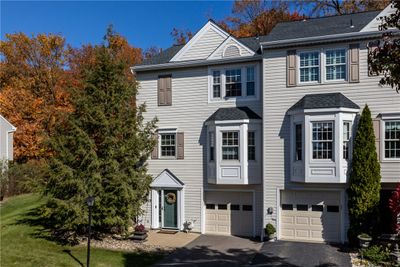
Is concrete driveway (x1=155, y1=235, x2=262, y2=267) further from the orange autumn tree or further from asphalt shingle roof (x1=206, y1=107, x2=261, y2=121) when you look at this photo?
the orange autumn tree

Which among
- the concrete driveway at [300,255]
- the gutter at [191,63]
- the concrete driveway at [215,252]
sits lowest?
the concrete driveway at [215,252]

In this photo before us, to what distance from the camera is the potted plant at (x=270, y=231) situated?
14.9m

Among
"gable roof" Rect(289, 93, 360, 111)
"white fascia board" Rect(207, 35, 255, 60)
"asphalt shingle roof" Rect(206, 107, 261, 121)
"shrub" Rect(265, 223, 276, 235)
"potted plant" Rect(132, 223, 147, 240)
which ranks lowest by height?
"potted plant" Rect(132, 223, 147, 240)

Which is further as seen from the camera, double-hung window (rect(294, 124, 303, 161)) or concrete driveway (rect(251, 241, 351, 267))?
double-hung window (rect(294, 124, 303, 161))

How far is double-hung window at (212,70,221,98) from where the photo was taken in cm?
1714

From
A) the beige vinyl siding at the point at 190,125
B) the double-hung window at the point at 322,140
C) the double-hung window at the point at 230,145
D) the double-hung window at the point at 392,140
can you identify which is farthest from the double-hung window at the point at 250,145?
the double-hung window at the point at 392,140

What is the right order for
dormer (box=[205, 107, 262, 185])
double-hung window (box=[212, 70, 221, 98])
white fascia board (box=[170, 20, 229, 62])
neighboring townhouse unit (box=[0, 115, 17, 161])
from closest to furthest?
dormer (box=[205, 107, 262, 185])
double-hung window (box=[212, 70, 221, 98])
white fascia board (box=[170, 20, 229, 62])
neighboring townhouse unit (box=[0, 115, 17, 161])

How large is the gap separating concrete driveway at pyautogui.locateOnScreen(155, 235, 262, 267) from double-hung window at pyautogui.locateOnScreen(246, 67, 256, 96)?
262 inches

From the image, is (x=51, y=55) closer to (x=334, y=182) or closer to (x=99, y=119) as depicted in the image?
(x=99, y=119)

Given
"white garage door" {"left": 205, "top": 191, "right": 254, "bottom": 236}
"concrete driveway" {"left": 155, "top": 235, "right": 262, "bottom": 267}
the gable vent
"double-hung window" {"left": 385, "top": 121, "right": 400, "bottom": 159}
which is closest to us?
Answer: "concrete driveway" {"left": 155, "top": 235, "right": 262, "bottom": 267}

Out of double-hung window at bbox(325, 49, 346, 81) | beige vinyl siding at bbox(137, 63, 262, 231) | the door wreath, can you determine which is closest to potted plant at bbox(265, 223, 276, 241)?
beige vinyl siding at bbox(137, 63, 262, 231)

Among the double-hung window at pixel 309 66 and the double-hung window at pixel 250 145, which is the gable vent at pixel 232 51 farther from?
the double-hung window at pixel 250 145

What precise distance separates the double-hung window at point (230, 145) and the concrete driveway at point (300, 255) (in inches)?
159

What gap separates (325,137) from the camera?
46.4 feet
